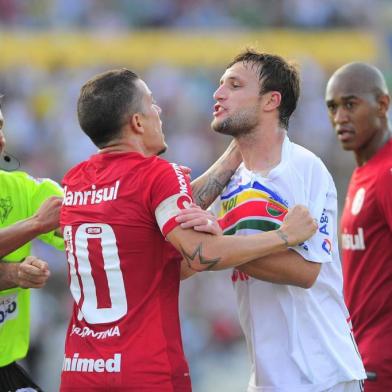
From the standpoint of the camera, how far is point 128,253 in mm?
4480

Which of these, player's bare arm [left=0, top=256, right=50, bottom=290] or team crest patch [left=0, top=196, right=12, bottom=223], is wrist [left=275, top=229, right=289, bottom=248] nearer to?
player's bare arm [left=0, top=256, right=50, bottom=290]

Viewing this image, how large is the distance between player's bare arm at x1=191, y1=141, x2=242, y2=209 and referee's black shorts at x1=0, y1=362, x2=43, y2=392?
1.36 meters

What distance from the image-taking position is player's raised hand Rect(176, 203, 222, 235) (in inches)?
171

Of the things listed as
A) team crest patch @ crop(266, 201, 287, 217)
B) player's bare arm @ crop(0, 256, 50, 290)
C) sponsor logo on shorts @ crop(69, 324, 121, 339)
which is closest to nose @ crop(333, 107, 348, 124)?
team crest patch @ crop(266, 201, 287, 217)

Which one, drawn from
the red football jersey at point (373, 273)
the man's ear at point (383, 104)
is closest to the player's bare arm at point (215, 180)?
the red football jersey at point (373, 273)

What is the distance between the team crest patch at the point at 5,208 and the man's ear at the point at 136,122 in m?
1.09

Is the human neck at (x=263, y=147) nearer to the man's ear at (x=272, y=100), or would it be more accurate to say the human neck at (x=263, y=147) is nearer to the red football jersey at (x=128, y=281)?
the man's ear at (x=272, y=100)

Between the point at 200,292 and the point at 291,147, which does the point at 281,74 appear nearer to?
the point at 291,147

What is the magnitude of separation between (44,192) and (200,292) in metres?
8.20

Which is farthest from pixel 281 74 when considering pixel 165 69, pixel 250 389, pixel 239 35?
pixel 239 35

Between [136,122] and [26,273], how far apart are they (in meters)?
0.91

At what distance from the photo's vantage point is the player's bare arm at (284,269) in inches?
184

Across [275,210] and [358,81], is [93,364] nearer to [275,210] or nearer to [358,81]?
[275,210]

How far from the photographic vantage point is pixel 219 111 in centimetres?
509
